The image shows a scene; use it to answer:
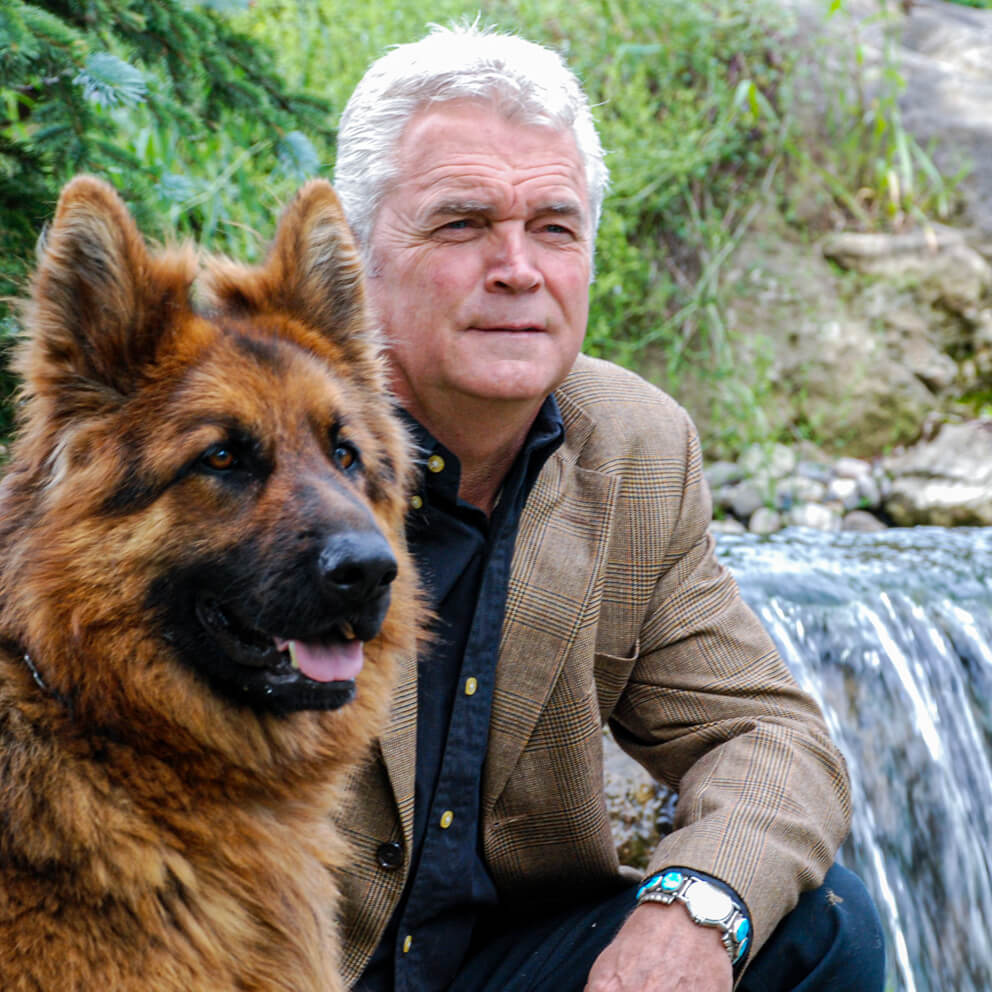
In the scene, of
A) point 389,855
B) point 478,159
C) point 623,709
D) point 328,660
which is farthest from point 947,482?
point 328,660

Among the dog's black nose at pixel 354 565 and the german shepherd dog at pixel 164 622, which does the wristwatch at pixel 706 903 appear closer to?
the german shepherd dog at pixel 164 622

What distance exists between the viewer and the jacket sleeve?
2.54 m

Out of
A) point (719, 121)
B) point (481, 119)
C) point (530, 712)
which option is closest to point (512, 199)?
point (481, 119)

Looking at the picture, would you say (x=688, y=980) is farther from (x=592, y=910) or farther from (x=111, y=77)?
(x=111, y=77)

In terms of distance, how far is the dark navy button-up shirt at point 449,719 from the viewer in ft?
8.63

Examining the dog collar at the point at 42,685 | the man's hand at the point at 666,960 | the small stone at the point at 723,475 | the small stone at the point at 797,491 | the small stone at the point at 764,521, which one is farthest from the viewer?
the small stone at the point at 723,475

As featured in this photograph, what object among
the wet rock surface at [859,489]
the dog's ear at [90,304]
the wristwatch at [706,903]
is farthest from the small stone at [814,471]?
the dog's ear at [90,304]

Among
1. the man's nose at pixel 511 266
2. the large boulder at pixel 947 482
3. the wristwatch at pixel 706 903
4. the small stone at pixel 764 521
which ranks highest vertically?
the man's nose at pixel 511 266

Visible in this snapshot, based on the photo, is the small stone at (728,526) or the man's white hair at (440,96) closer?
the man's white hair at (440,96)

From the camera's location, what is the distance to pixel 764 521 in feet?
24.3

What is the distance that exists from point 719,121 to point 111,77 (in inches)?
265

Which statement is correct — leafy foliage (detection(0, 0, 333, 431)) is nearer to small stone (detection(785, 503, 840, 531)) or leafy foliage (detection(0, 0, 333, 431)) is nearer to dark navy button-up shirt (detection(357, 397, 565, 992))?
dark navy button-up shirt (detection(357, 397, 565, 992))

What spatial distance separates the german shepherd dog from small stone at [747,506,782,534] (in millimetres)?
5390

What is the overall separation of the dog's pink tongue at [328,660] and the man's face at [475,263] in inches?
30.7
